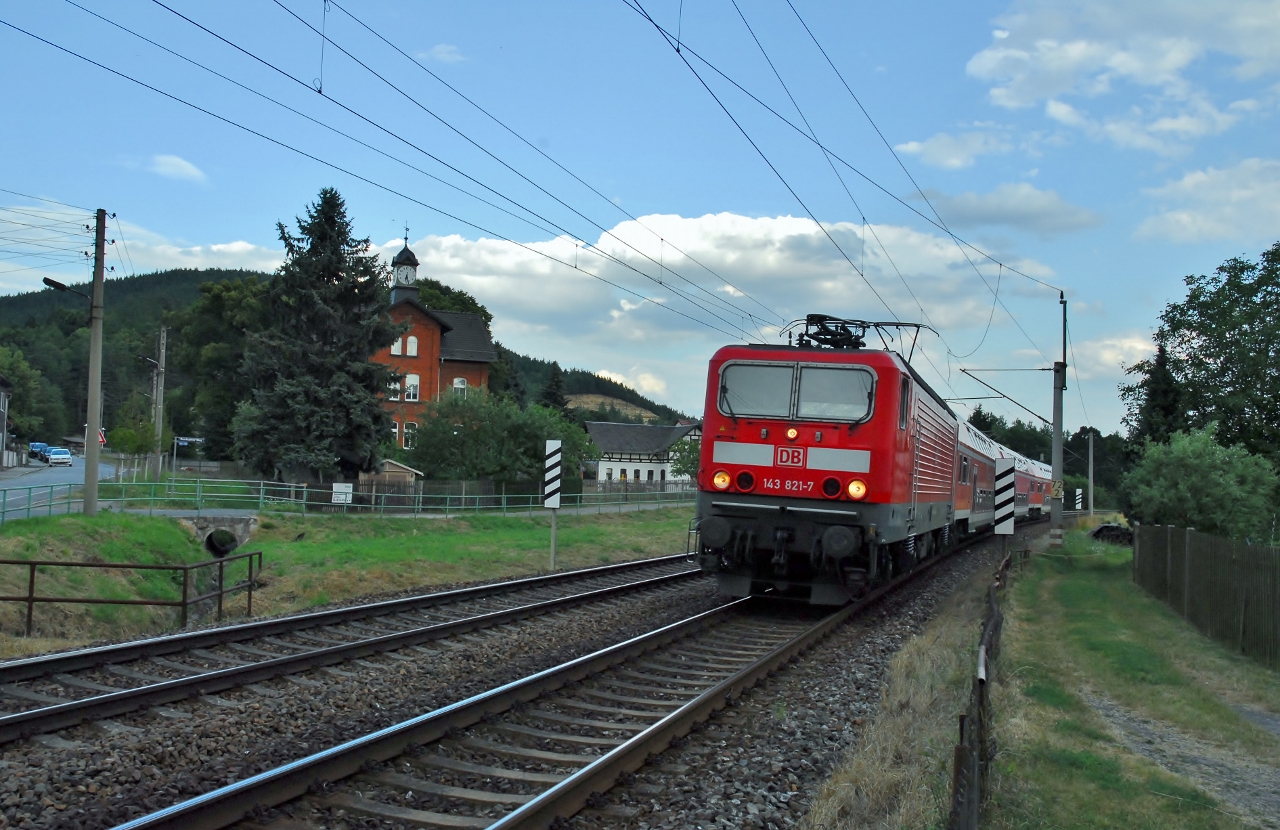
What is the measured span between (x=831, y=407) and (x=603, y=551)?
1344 centimetres

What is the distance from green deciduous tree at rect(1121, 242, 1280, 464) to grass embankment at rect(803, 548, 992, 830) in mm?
25660

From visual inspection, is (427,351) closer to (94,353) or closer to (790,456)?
→ (94,353)

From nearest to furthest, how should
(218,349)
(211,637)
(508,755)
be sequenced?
(508,755)
(211,637)
(218,349)

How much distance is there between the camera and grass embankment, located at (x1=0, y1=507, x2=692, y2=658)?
50.4 ft

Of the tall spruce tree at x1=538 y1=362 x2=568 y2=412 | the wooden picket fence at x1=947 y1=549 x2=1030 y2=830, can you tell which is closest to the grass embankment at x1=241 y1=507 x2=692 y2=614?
the wooden picket fence at x1=947 y1=549 x2=1030 y2=830

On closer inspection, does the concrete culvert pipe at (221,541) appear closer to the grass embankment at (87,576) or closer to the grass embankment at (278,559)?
the grass embankment at (278,559)

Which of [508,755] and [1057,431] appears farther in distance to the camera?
[1057,431]

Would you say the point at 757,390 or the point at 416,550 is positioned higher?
the point at 757,390

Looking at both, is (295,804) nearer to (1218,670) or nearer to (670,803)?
(670,803)

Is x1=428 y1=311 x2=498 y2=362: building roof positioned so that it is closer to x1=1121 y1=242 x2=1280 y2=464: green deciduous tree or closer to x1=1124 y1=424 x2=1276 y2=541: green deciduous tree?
x1=1121 y1=242 x2=1280 y2=464: green deciduous tree

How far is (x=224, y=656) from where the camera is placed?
991 cm

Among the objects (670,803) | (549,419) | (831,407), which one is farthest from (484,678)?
(549,419)

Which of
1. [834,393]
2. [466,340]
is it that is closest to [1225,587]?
[834,393]

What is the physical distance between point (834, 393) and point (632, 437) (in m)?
89.6
